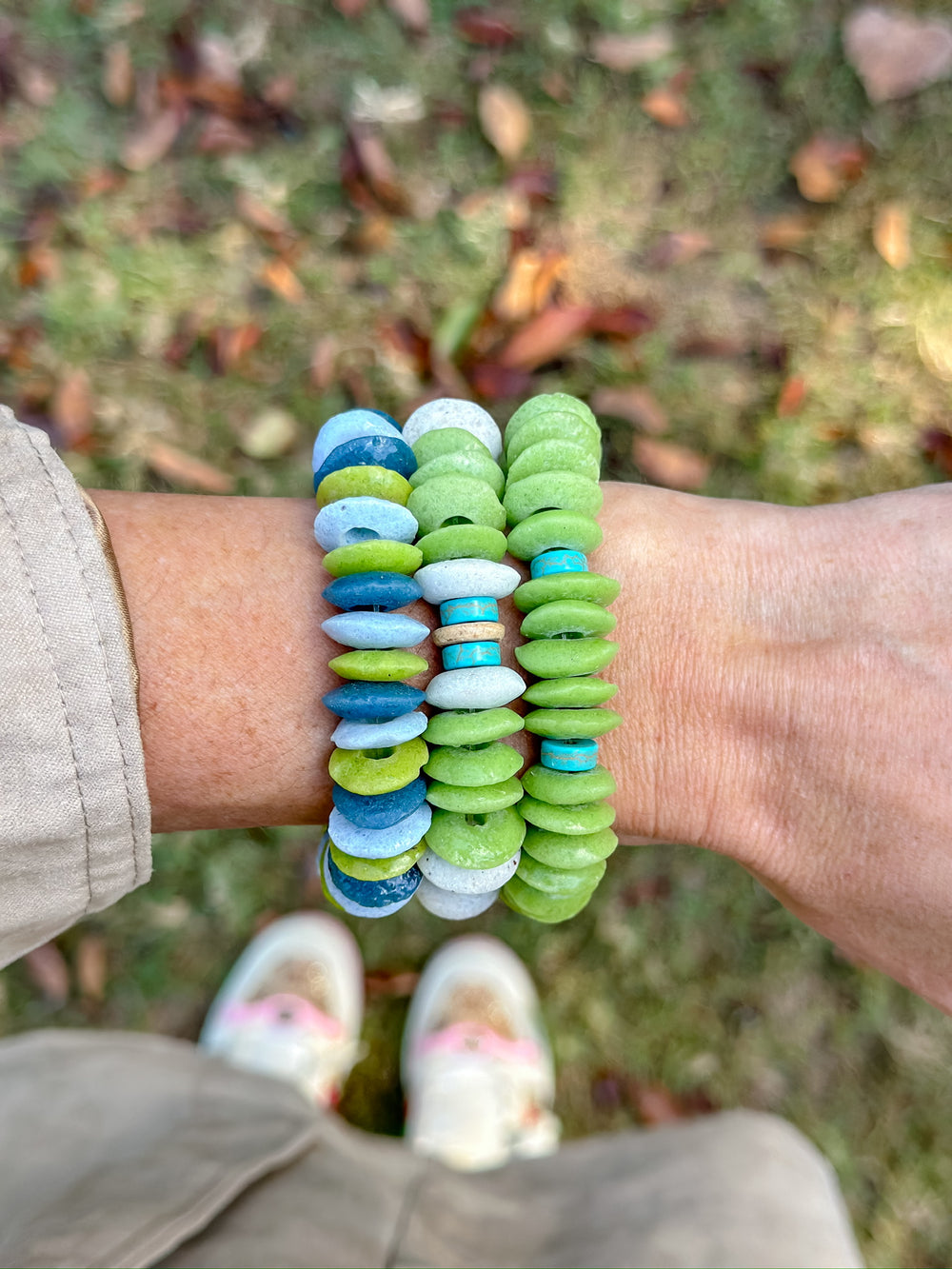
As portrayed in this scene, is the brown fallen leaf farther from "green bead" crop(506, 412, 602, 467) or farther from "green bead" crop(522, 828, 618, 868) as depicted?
"green bead" crop(522, 828, 618, 868)

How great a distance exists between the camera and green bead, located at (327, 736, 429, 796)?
1440 millimetres

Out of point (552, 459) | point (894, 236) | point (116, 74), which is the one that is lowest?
point (552, 459)

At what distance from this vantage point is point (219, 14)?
287 centimetres

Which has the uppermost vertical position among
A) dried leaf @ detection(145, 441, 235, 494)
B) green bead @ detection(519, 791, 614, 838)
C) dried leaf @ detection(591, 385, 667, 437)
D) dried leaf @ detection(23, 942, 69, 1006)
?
dried leaf @ detection(591, 385, 667, 437)

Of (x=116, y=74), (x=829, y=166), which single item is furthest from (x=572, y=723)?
A: (x=116, y=74)

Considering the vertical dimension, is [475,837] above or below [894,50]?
below

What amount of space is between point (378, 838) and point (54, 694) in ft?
1.67

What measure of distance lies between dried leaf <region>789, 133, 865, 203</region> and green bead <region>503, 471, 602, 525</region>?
1919mm

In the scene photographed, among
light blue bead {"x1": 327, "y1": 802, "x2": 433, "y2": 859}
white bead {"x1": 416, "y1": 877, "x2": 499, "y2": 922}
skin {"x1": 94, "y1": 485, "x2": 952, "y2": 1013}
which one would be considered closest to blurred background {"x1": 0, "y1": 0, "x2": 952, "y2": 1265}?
skin {"x1": 94, "y1": 485, "x2": 952, "y2": 1013}

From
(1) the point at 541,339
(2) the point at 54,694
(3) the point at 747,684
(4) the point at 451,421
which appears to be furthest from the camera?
(1) the point at 541,339

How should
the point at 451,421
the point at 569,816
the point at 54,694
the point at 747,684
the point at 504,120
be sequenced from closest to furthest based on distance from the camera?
the point at 54,694 < the point at 569,816 < the point at 451,421 < the point at 747,684 < the point at 504,120

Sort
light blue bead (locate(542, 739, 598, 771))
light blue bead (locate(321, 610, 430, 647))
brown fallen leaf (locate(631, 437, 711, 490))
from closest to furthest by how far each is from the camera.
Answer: light blue bead (locate(321, 610, 430, 647)) < light blue bead (locate(542, 739, 598, 771)) < brown fallen leaf (locate(631, 437, 711, 490))

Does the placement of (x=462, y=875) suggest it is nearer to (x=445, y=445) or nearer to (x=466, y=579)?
(x=466, y=579)

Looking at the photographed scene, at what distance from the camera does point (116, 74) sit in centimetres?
283
